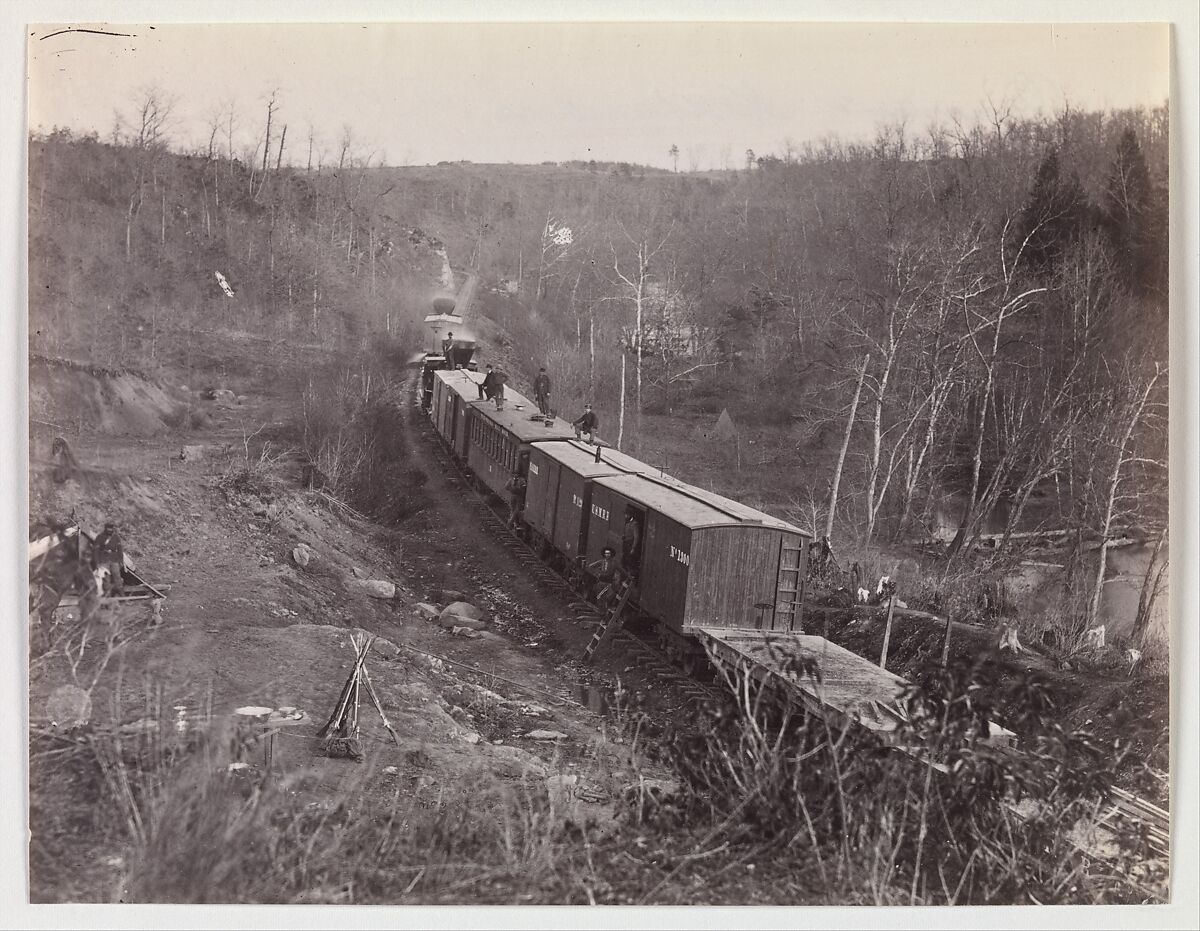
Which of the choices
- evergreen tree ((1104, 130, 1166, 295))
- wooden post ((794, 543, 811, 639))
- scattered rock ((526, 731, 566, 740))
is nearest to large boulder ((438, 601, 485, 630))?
scattered rock ((526, 731, 566, 740))

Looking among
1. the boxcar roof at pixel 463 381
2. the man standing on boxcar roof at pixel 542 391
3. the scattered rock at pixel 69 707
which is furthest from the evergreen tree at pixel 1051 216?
the scattered rock at pixel 69 707

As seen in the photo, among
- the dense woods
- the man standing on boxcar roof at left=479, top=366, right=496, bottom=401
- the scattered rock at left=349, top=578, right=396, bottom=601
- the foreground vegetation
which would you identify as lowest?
the foreground vegetation

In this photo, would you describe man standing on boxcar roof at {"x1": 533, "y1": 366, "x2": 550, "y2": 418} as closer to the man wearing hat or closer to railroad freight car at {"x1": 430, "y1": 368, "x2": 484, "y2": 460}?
railroad freight car at {"x1": 430, "y1": 368, "x2": 484, "y2": 460}

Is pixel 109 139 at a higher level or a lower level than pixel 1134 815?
higher

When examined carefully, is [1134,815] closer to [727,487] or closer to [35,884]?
[727,487]

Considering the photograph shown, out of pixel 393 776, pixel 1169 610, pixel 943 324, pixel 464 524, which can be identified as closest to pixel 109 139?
pixel 464 524
